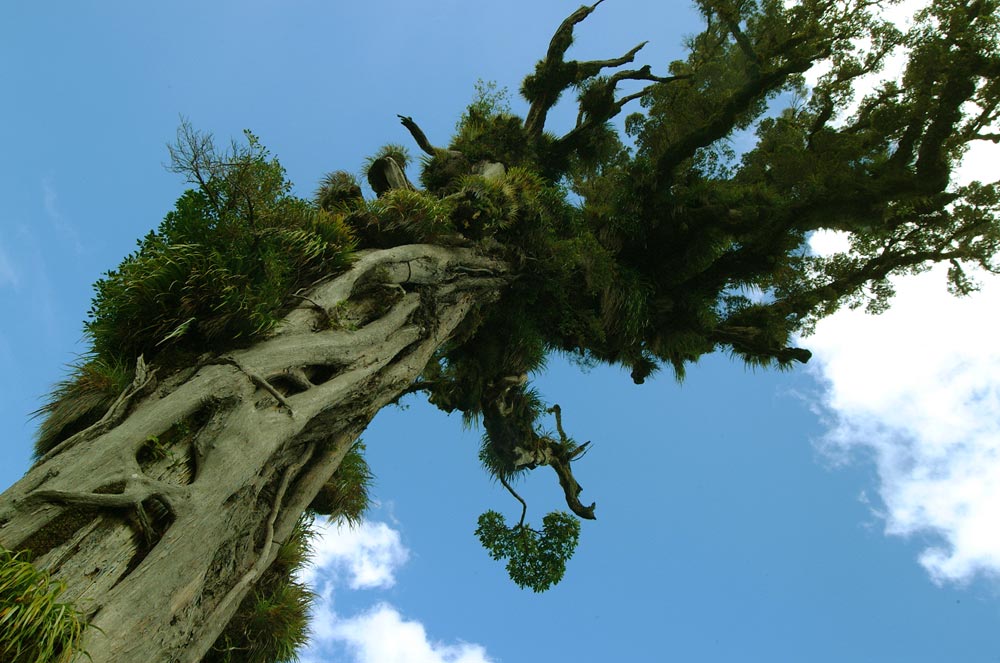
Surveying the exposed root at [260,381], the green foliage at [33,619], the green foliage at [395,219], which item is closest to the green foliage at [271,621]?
the exposed root at [260,381]

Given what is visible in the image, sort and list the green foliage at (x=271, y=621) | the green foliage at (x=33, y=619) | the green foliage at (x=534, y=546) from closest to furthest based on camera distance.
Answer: the green foliage at (x=33, y=619)
the green foliage at (x=271, y=621)
the green foliage at (x=534, y=546)

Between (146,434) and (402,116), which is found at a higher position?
(402,116)

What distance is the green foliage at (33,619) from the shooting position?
2.82 meters

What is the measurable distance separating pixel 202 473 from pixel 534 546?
7.35m

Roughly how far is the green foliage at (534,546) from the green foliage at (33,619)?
8.17 m

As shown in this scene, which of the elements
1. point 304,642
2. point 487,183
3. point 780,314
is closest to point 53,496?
point 304,642

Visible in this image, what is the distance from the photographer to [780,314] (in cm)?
1121

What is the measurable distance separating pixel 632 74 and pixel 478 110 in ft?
10.3

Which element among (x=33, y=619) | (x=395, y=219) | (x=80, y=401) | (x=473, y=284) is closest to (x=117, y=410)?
(x=80, y=401)

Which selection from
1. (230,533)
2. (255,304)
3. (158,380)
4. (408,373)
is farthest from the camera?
(408,373)

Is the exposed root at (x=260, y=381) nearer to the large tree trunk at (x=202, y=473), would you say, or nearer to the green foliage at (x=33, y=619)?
the large tree trunk at (x=202, y=473)

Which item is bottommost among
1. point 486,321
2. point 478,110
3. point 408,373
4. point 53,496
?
point 53,496

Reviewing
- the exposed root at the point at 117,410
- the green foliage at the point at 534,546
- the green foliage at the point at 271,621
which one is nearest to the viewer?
the exposed root at the point at 117,410

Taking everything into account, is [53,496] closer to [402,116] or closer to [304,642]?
[304,642]
